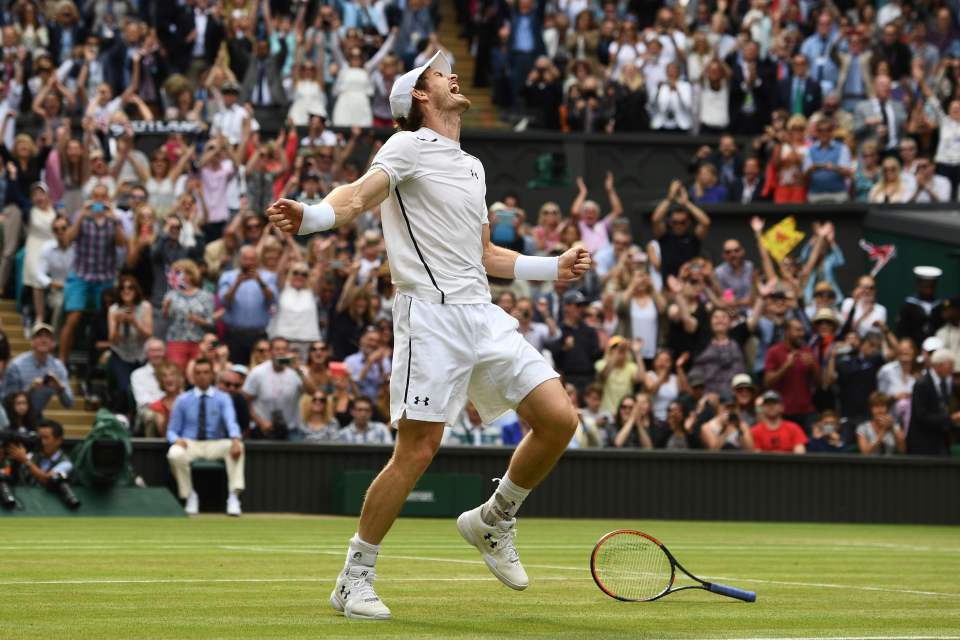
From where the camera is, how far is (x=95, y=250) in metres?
19.7

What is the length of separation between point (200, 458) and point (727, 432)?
18.9 feet

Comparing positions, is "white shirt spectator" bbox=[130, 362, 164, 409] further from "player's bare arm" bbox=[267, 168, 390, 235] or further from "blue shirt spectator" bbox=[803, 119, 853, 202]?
"player's bare arm" bbox=[267, 168, 390, 235]

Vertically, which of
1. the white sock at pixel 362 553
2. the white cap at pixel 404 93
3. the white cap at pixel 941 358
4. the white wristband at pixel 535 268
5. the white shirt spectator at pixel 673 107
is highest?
the white shirt spectator at pixel 673 107

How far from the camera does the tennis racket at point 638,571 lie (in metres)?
7.94

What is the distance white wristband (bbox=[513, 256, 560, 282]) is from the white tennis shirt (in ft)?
Result: 1.26

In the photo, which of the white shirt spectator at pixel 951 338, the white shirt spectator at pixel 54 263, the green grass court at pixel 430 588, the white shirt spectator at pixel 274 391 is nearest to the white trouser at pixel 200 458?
the white shirt spectator at pixel 274 391

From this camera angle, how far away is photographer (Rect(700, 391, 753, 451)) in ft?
64.0

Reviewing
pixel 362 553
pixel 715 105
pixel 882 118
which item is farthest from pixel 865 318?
pixel 362 553

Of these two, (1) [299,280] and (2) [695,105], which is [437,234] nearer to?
(1) [299,280]

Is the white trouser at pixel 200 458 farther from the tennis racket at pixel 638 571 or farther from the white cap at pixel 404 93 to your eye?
the white cap at pixel 404 93

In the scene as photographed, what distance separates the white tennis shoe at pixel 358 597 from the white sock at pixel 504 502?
75cm

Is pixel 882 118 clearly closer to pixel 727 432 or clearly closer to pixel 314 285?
pixel 727 432

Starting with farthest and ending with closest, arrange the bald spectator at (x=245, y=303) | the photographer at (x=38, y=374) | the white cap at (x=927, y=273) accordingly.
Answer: the white cap at (x=927, y=273), the bald spectator at (x=245, y=303), the photographer at (x=38, y=374)

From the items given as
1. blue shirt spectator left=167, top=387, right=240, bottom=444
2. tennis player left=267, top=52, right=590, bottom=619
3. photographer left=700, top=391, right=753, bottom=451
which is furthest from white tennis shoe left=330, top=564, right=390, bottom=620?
photographer left=700, top=391, right=753, bottom=451
